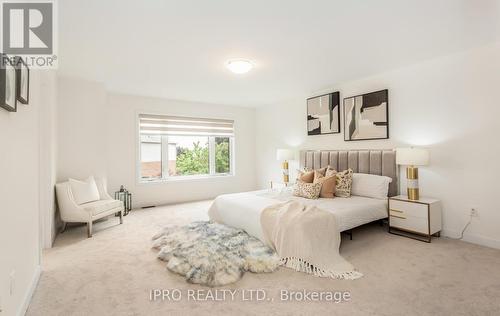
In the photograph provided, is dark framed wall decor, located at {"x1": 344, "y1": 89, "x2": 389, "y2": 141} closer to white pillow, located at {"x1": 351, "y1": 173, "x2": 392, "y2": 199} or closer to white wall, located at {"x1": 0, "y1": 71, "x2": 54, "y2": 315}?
white pillow, located at {"x1": 351, "y1": 173, "x2": 392, "y2": 199}

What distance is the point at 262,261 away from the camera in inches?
96.6

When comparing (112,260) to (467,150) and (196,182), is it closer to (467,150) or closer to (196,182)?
(196,182)

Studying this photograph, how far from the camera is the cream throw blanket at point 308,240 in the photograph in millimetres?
2379

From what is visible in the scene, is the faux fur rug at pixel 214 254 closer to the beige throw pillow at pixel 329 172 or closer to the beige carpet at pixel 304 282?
the beige carpet at pixel 304 282

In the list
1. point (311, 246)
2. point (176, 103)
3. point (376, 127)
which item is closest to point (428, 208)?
point (376, 127)

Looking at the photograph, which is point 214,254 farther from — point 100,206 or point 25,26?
point 25,26

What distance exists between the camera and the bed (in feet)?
9.83

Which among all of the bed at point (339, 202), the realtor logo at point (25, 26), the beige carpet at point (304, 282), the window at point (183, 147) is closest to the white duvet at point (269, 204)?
the bed at point (339, 202)

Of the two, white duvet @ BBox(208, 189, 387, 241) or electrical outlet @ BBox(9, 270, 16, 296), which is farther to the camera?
white duvet @ BBox(208, 189, 387, 241)

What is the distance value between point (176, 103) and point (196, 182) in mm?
1904

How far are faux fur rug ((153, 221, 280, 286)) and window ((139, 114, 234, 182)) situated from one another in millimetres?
2446

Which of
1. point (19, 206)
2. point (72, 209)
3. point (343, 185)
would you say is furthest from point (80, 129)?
point (343, 185)

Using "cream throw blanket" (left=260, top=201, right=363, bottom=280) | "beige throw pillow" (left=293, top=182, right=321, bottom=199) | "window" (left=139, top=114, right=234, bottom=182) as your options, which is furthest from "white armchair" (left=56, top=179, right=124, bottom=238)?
"beige throw pillow" (left=293, top=182, right=321, bottom=199)

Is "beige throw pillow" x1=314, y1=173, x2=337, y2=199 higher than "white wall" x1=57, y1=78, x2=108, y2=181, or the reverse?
"white wall" x1=57, y1=78, x2=108, y2=181
